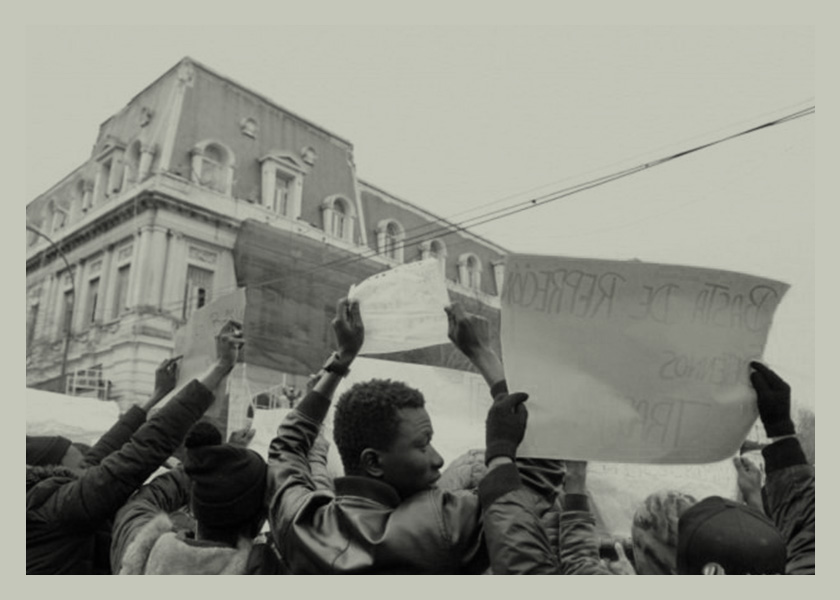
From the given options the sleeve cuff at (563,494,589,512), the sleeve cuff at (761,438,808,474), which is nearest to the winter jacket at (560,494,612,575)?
the sleeve cuff at (563,494,589,512)

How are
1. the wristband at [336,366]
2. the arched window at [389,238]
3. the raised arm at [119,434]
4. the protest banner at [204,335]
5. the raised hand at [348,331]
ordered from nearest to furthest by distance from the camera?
A: 1. the wristband at [336,366]
2. the raised hand at [348,331]
3. the raised arm at [119,434]
4. the protest banner at [204,335]
5. the arched window at [389,238]

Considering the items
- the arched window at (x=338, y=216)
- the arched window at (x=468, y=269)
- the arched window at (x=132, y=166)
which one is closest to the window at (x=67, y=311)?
the arched window at (x=132, y=166)

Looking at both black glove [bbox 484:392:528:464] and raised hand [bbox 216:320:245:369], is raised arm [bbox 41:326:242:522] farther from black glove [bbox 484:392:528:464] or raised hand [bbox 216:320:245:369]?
black glove [bbox 484:392:528:464]

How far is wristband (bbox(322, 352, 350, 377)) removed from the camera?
6.62 feet

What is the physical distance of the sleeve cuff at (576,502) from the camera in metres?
1.67

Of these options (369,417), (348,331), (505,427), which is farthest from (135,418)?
(505,427)

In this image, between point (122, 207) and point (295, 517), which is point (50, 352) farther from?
point (295, 517)

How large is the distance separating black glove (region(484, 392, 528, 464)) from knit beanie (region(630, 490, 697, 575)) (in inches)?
13.6

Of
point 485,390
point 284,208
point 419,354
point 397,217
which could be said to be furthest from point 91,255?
point 485,390

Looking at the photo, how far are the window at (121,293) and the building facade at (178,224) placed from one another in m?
0.01

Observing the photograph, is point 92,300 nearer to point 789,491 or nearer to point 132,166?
point 132,166

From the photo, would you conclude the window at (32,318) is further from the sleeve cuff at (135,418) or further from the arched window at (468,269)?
the arched window at (468,269)

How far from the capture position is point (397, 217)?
14.0 feet

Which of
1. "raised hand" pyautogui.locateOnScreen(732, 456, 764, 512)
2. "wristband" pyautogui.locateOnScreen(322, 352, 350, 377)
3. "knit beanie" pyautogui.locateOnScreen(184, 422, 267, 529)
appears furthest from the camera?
"raised hand" pyautogui.locateOnScreen(732, 456, 764, 512)
